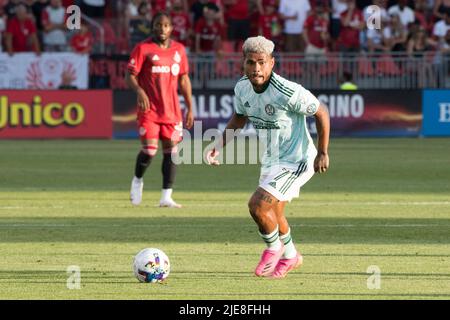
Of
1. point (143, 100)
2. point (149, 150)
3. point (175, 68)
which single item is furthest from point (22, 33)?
point (143, 100)

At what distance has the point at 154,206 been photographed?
56.2 ft

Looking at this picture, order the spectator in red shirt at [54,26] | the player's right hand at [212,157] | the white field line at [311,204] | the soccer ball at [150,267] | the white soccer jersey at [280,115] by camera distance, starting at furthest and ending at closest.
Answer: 1. the spectator in red shirt at [54,26]
2. the white field line at [311,204]
3. the player's right hand at [212,157]
4. the white soccer jersey at [280,115]
5. the soccer ball at [150,267]

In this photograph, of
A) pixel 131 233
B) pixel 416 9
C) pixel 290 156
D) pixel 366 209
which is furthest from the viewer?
pixel 416 9

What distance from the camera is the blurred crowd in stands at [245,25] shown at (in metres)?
31.7

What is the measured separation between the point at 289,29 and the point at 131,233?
61.7 feet

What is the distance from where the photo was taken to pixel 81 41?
3125 centimetres

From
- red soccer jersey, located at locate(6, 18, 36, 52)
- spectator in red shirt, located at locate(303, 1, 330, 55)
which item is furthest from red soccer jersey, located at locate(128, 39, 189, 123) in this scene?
spectator in red shirt, located at locate(303, 1, 330, 55)

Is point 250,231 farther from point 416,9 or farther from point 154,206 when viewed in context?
point 416,9

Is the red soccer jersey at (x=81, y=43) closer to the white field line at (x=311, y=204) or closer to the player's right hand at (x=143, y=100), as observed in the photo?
the white field line at (x=311, y=204)

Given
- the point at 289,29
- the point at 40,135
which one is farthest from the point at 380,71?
the point at 40,135

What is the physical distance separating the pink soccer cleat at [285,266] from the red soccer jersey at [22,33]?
20.6 metres

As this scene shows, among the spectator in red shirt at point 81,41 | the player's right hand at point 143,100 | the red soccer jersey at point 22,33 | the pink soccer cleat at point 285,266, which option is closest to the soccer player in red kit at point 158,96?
the player's right hand at point 143,100

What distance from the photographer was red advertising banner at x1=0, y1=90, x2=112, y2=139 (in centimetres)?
2916

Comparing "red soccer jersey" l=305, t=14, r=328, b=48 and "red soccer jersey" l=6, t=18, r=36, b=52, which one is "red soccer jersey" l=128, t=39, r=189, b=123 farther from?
"red soccer jersey" l=305, t=14, r=328, b=48
